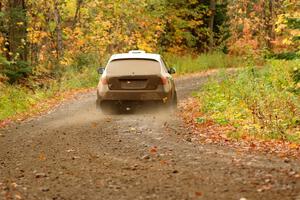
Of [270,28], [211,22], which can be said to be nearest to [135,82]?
[211,22]

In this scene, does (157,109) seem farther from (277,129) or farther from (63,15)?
(63,15)

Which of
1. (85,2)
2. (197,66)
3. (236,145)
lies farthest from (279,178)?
(85,2)

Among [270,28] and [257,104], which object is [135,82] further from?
[270,28]

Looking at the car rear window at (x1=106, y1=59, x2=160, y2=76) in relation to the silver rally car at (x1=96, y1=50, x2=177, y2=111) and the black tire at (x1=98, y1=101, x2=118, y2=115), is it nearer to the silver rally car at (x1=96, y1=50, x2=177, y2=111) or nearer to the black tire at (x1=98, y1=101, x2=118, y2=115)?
the silver rally car at (x1=96, y1=50, x2=177, y2=111)

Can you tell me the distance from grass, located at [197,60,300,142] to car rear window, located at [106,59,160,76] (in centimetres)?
182

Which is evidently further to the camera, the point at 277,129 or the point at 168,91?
the point at 168,91

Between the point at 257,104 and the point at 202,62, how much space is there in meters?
17.8

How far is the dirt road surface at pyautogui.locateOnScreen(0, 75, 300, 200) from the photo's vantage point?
7.04 metres

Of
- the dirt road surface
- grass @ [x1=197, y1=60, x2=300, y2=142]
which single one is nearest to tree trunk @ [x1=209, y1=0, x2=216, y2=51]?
grass @ [x1=197, y1=60, x2=300, y2=142]

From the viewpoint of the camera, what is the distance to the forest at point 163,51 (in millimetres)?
13578

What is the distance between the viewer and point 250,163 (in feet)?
28.0

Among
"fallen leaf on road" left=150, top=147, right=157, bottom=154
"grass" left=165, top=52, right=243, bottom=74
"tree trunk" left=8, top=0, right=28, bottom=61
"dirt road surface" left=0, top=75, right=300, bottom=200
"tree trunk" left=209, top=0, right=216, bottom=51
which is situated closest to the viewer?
"dirt road surface" left=0, top=75, right=300, bottom=200

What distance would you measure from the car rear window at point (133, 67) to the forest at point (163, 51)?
5.98ft

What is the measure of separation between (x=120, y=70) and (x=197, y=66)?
54.4 feet
